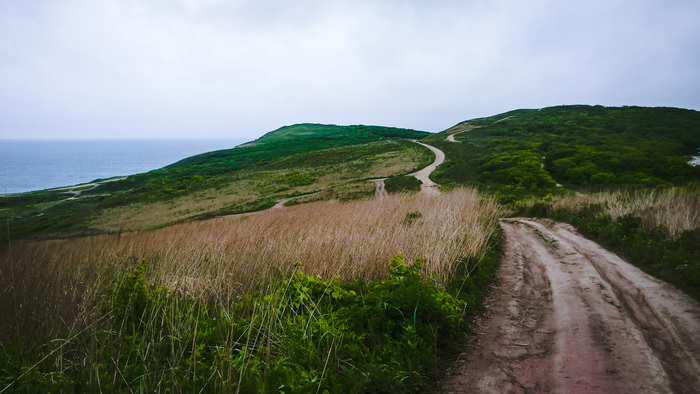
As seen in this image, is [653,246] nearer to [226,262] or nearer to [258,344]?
[258,344]

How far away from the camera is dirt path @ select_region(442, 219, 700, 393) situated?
9.66 feet

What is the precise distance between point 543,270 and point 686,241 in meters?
2.85

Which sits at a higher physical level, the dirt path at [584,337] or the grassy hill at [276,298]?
the grassy hill at [276,298]

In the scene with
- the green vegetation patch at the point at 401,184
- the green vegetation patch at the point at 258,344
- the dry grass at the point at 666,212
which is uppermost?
the green vegetation patch at the point at 258,344

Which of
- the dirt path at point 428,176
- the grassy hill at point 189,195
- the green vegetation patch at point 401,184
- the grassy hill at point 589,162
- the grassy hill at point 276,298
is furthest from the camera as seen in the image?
the grassy hill at point 189,195

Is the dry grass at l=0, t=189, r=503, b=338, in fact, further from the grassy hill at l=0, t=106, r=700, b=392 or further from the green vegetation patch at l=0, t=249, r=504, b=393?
the green vegetation patch at l=0, t=249, r=504, b=393

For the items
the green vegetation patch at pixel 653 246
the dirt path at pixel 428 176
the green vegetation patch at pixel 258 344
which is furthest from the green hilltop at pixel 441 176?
the green vegetation patch at pixel 258 344

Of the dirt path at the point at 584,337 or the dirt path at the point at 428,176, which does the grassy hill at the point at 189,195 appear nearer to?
the dirt path at the point at 428,176

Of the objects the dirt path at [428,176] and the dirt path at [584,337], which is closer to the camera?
the dirt path at [584,337]

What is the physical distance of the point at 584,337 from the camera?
3.63 metres

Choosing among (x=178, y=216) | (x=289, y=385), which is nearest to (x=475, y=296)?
(x=289, y=385)

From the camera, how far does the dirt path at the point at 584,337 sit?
9.66 ft

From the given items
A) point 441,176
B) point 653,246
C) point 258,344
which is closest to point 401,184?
point 441,176

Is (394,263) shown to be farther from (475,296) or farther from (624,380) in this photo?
(624,380)
